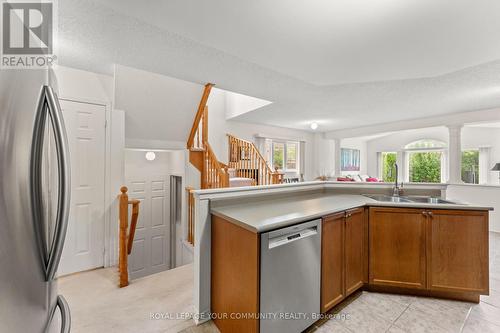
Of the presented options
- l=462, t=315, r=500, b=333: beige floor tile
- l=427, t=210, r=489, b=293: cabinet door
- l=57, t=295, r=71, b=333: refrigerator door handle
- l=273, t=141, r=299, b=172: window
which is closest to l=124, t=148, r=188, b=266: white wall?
l=57, t=295, r=71, b=333: refrigerator door handle

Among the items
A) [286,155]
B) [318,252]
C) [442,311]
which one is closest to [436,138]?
[286,155]

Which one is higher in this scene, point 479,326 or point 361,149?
point 361,149

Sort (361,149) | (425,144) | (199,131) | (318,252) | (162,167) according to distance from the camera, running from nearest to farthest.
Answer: (318,252)
(199,131)
(162,167)
(425,144)
(361,149)

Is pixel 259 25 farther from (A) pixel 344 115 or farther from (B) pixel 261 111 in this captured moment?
(A) pixel 344 115

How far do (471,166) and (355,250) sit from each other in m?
7.15

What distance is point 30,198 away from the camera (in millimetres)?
734

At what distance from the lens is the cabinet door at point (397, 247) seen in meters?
2.13

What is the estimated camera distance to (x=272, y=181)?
4742 millimetres

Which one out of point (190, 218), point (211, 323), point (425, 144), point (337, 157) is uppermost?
point (425, 144)

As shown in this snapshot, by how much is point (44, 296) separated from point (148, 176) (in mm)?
3995

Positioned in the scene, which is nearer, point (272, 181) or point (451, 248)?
point (451, 248)

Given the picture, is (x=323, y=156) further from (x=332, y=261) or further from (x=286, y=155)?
(x=332, y=261)

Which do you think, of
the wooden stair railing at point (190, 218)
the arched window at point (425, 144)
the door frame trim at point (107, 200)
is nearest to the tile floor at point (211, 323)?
the door frame trim at point (107, 200)

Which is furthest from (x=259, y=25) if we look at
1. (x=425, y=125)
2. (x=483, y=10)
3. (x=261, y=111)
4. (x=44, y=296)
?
(x=425, y=125)
